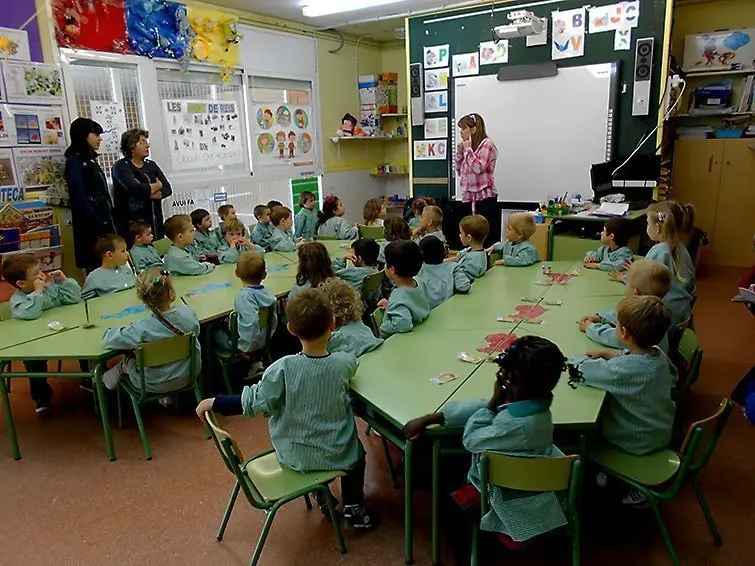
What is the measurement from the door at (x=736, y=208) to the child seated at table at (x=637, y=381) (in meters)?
5.02

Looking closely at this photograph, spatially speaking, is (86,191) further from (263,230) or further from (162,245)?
(263,230)

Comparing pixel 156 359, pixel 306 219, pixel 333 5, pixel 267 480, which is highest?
pixel 333 5

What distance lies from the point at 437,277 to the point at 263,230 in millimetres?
2212

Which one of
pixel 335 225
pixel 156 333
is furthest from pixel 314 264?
pixel 335 225

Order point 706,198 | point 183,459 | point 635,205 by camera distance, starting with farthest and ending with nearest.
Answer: point 706,198, point 635,205, point 183,459

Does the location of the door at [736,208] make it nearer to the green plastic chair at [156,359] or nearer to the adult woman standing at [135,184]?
the adult woman standing at [135,184]

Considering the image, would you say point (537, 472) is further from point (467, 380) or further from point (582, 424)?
point (467, 380)

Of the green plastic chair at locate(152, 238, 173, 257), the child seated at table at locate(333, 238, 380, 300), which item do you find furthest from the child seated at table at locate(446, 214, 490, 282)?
the green plastic chair at locate(152, 238, 173, 257)

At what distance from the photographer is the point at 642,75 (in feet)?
17.4

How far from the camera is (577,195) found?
19.0 ft

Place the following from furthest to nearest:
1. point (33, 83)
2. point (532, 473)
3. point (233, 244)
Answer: point (233, 244), point (33, 83), point (532, 473)

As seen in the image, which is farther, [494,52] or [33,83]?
[494,52]

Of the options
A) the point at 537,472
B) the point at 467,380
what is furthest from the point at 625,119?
the point at 537,472

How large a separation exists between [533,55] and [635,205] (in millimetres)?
1935
